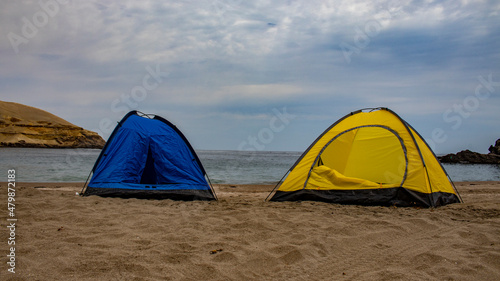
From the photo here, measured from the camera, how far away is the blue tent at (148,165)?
303 inches

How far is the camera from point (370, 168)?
310 inches

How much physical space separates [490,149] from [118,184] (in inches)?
1906

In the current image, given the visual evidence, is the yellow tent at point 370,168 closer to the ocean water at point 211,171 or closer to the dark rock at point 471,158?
the ocean water at point 211,171

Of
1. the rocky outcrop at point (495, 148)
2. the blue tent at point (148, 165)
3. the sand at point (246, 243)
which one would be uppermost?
the rocky outcrop at point (495, 148)

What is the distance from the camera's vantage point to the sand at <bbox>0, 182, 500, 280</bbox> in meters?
3.21

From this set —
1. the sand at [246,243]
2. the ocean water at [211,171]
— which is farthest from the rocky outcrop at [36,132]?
the sand at [246,243]

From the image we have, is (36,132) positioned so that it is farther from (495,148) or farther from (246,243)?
(495,148)

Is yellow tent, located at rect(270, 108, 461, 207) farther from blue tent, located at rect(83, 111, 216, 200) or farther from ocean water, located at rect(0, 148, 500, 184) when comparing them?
ocean water, located at rect(0, 148, 500, 184)

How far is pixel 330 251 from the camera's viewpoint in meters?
3.92

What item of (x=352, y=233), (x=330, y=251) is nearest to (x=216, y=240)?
(x=330, y=251)

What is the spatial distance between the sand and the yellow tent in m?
0.83

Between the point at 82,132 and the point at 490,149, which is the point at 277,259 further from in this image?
the point at 82,132

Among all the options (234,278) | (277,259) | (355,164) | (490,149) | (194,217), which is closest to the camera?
(234,278)

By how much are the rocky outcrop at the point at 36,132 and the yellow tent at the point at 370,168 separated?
69.6 meters
